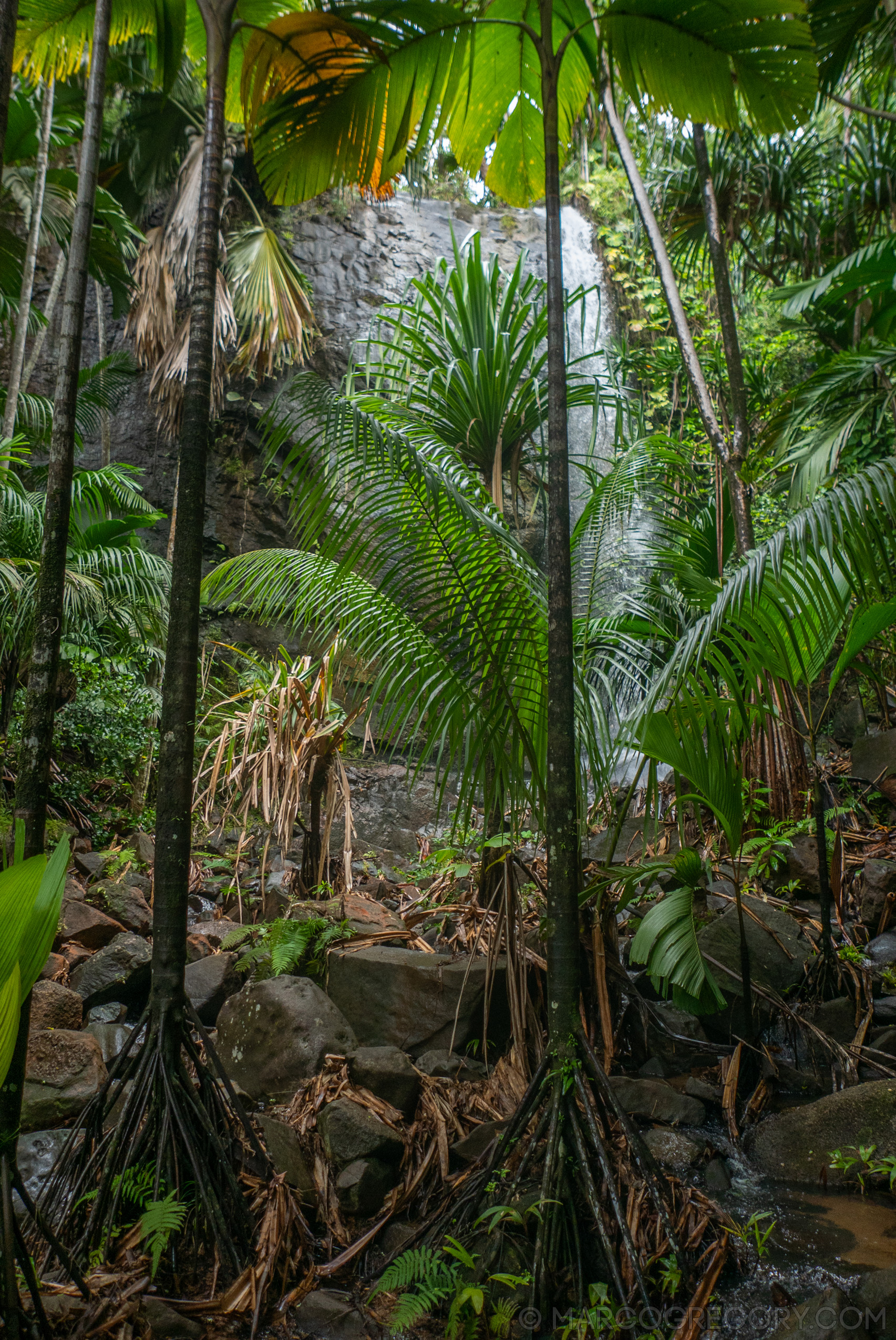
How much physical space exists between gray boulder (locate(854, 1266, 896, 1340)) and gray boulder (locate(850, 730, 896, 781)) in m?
3.99

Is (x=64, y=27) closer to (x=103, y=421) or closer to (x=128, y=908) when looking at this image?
(x=128, y=908)

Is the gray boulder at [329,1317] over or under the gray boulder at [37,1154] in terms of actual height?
under

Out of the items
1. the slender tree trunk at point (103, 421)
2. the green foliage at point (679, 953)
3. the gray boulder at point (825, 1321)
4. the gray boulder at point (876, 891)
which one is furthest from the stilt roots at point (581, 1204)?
the slender tree trunk at point (103, 421)

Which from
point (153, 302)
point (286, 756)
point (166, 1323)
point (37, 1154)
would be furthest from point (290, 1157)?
point (153, 302)

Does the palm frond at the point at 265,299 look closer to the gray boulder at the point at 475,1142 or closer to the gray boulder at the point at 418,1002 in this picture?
the gray boulder at the point at 418,1002

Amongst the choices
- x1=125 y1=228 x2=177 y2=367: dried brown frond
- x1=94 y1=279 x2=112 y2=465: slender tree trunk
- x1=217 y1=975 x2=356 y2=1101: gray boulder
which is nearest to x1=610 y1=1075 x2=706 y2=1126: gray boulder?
x1=217 y1=975 x2=356 y2=1101: gray boulder

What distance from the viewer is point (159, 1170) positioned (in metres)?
2.26

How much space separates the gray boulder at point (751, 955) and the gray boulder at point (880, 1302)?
144 centimetres

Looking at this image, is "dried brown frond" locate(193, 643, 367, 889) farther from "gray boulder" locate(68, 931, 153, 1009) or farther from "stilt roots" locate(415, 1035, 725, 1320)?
"stilt roots" locate(415, 1035, 725, 1320)

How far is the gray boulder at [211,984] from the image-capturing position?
152 inches

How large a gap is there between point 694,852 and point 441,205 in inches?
495

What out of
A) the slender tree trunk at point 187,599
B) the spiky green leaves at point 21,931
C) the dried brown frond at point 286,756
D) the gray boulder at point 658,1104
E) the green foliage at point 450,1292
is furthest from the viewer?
the dried brown frond at point 286,756

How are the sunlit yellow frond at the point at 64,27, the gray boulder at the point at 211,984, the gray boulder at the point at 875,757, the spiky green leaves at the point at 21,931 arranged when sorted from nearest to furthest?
1. the spiky green leaves at the point at 21,931
2. the sunlit yellow frond at the point at 64,27
3. the gray boulder at the point at 211,984
4. the gray boulder at the point at 875,757

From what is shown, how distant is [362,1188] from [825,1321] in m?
1.41
